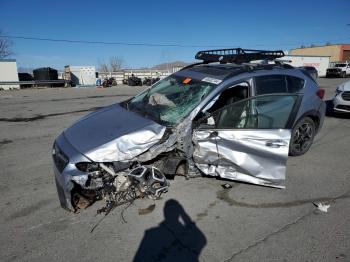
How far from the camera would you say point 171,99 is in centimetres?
462

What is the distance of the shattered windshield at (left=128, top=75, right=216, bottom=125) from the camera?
13.8 feet

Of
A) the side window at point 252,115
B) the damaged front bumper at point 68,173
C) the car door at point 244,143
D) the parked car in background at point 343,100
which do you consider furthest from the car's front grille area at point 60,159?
the parked car in background at point 343,100

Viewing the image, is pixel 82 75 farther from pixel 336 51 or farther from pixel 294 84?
pixel 336 51

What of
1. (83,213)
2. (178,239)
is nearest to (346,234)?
(178,239)

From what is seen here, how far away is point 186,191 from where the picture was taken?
4180 mm

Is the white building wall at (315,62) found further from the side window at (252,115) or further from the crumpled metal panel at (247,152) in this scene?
the crumpled metal panel at (247,152)

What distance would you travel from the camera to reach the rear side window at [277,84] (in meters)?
4.68

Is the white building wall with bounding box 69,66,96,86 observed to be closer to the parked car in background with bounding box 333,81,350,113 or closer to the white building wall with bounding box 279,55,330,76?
the white building wall with bounding box 279,55,330,76

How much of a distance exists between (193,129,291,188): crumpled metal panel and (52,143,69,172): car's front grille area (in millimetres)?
1686

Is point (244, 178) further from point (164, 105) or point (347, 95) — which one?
point (347, 95)

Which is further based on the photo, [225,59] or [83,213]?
[225,59]

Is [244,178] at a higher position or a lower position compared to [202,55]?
lower

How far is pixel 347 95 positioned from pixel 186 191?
22.4ft

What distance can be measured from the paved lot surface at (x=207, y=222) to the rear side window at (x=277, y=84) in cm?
134
